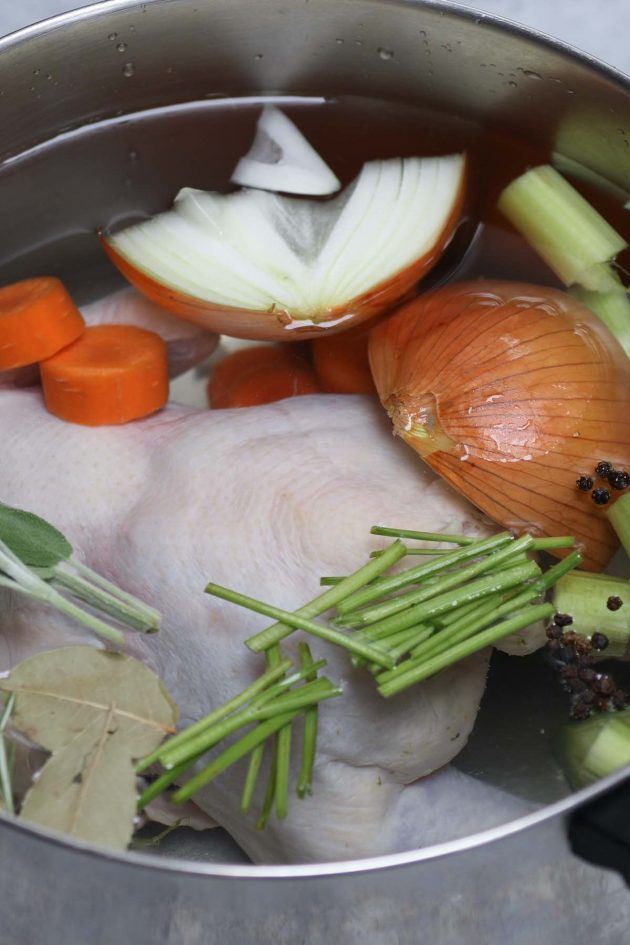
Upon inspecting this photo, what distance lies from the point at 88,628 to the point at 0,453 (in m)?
0.20

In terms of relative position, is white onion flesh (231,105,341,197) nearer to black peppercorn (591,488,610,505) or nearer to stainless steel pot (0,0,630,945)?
stainless steel pot (0,0,630,945)

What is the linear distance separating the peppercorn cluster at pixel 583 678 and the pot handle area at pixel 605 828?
0.22m

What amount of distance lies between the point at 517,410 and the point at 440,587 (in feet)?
0.57

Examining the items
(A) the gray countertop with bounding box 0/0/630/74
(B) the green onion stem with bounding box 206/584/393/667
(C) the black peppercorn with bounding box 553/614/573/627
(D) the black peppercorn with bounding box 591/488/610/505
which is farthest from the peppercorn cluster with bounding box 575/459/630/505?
(A) the gray countertop with bounding box 0/0/630/74

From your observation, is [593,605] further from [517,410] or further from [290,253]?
[290,253]

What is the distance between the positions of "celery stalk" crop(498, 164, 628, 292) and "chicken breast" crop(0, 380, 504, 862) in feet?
0.97

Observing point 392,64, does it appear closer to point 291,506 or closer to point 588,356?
point 588,356

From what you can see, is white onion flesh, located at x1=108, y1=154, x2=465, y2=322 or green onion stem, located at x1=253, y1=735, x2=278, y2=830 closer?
green onion stem, located at x1=253, y1=735, x2=278, y2=830

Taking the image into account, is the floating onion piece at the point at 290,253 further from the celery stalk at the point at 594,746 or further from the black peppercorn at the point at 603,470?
the celery stalk at the point at 594,746

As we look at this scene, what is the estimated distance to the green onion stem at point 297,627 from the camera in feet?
2.40

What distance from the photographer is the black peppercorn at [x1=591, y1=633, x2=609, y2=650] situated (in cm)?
85

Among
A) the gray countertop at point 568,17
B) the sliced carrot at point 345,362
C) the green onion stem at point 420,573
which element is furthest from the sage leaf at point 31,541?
the gray countertop at point 568,17

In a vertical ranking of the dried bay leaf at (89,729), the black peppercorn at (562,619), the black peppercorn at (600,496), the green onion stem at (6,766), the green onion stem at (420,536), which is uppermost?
the black peppercorn at (600,496)

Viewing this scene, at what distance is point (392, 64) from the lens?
113cm
